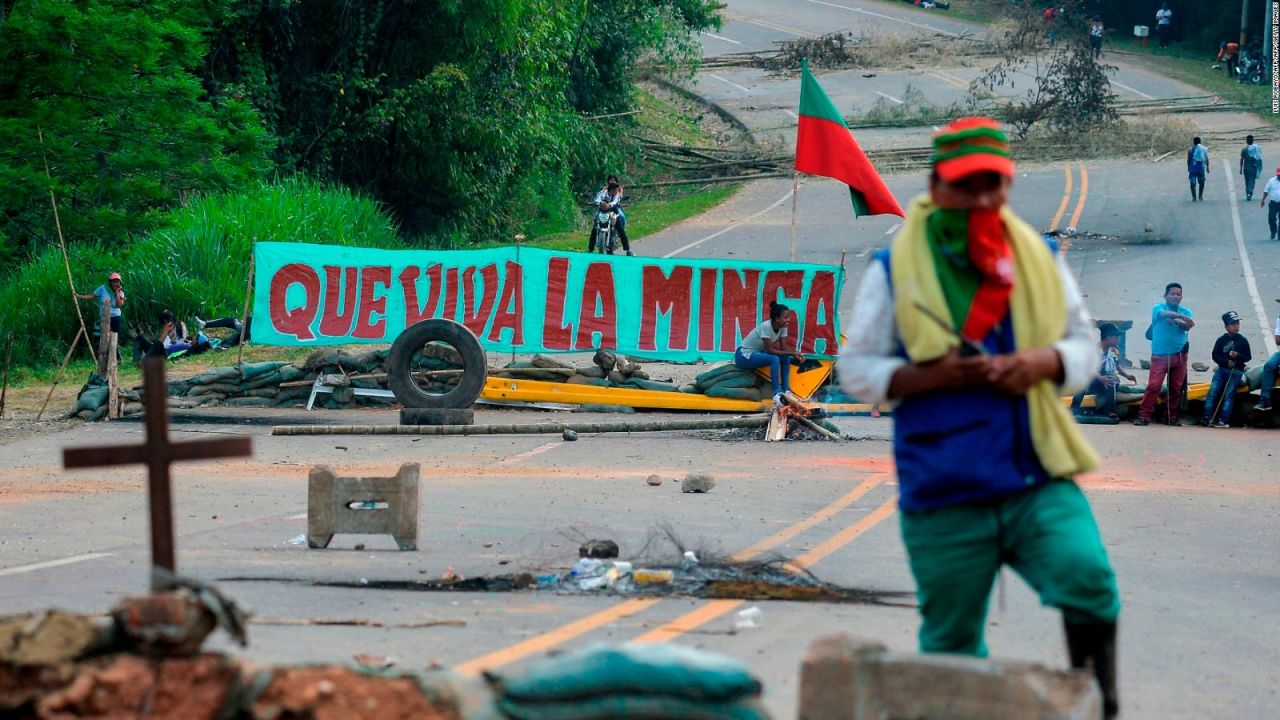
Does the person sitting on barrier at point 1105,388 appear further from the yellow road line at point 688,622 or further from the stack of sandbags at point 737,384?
the yellow road line at point 688,622

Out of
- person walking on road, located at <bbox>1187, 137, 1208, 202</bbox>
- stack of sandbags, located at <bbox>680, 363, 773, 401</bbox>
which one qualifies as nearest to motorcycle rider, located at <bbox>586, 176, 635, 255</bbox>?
stack of sandbags, located at <bbox>680, 363, 773, 401</bbox>

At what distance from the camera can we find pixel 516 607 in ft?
27.8

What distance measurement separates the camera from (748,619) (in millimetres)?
8016

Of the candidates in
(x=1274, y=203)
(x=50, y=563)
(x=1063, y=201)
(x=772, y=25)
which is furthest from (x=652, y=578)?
(x=772, y=25)

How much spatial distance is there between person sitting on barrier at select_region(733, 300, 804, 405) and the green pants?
52.3 ft

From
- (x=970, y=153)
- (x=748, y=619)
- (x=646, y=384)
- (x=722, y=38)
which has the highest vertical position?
(x=722, y=38)

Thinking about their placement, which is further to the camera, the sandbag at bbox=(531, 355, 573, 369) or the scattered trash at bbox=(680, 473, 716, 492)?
the sandbag at bbox=(531, 355, 573, 369)

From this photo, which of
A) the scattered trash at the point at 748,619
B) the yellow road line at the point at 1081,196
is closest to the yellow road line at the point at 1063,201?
the yellow road line at the point at 1081,196

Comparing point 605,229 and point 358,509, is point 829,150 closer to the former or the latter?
point 358,509

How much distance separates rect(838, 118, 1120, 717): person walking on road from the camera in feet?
14.8

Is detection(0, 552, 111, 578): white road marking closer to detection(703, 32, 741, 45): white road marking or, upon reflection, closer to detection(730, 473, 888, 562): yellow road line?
detection(730, 473, 888, 562): yellow road line

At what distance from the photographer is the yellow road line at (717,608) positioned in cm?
764

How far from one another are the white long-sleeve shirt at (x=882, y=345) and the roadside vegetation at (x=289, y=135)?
24.5 m

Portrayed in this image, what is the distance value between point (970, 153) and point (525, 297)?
17554 mm
